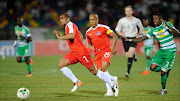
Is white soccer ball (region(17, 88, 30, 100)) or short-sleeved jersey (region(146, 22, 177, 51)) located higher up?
short-sleeved jersey (region(146, 22, 177, 51))

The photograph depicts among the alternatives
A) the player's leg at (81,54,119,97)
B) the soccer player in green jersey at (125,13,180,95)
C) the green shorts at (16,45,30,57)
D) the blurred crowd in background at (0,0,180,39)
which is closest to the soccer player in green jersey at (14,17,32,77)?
the green shorts at (16,45,30,57)

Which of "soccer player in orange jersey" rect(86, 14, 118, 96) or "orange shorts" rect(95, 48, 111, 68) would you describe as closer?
"soccer player in orange jersey" rect(86, 14, 118, 96)

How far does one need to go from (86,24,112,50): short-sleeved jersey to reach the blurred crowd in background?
1801 cm

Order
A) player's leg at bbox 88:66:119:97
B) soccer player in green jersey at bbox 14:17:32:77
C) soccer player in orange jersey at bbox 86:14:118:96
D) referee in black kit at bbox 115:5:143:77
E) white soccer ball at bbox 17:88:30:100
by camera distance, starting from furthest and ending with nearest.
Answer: soccer player in green jersey at bbox 14:17:32:77 → referee in black kit at bbox 115:5:143:77 → soccer player in orange jersey at bbox 86:14:118:96 → player's leg at bbox 88:66:119:97 → white soccer ball at bbox 17:88:30:100

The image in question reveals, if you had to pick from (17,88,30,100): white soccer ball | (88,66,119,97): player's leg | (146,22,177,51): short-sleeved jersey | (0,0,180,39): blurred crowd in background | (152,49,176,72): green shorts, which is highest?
(0,0,180,39): blurred crowd in background

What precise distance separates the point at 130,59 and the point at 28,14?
17.2m

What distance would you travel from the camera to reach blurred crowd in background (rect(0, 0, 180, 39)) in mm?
27875

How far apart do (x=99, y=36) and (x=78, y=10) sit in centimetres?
2049

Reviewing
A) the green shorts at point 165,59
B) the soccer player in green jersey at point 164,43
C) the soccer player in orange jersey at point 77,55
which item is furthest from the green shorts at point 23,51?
the green shorts at point 165,59

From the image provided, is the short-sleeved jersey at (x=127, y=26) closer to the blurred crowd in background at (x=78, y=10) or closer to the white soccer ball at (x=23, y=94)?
the white soccer ball at (x=23, y=94)

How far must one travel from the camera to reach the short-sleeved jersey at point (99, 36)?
8.80m

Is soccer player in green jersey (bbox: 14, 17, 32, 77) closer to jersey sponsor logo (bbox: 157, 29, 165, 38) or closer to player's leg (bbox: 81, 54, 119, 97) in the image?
player's leg (bbox: 81, 54, 119, 97)

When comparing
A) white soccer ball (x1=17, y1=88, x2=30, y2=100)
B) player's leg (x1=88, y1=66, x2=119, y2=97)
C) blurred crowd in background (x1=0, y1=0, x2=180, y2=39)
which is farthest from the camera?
blurred crowd in background (x1=0, y1=0, x2=180, y2=39)

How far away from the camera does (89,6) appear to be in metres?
29.2
